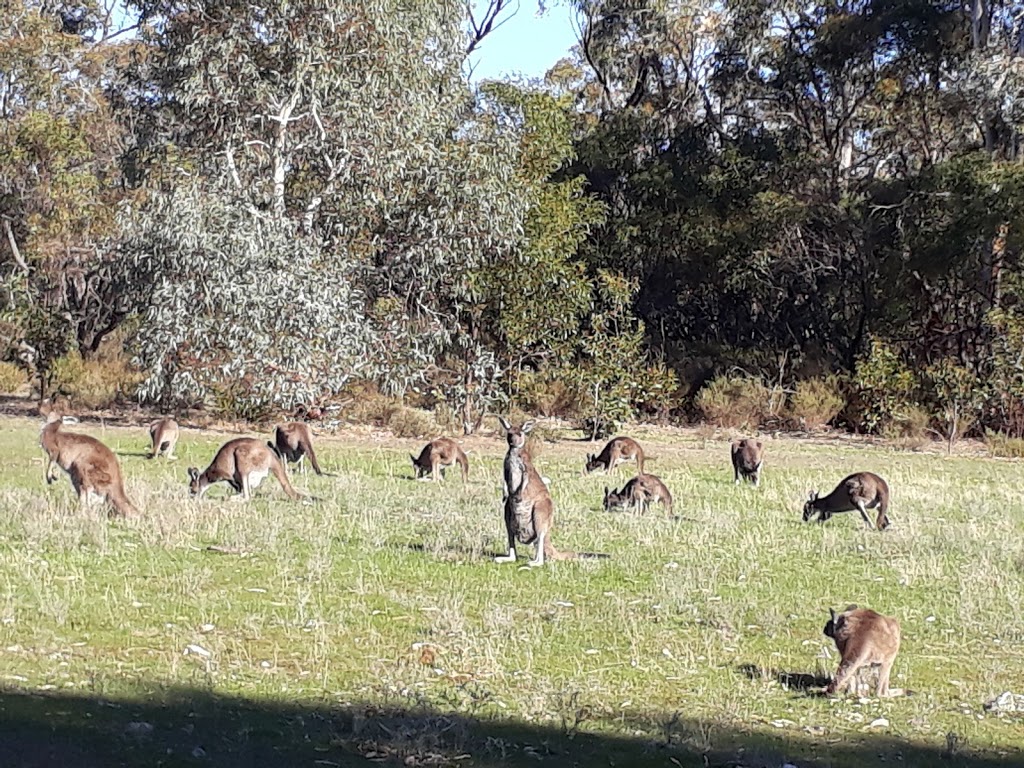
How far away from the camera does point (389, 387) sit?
26.9m

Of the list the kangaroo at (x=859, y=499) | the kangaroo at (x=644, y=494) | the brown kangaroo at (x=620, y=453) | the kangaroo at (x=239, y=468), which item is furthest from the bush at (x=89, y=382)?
the kangaroo at (x=859, y=499)

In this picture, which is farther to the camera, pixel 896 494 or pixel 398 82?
pixel 398 82

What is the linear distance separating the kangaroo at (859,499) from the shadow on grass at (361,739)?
299 inches

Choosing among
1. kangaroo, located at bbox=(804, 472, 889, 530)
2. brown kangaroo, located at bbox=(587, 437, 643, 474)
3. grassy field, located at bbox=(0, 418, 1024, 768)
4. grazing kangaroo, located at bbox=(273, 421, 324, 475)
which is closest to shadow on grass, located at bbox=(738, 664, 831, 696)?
grassy field, located at bbox=(0, 418, 1024, 768)

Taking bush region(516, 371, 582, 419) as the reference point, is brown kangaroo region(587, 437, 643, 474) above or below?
below

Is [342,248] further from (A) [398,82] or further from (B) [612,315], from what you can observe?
(B) [612,315]

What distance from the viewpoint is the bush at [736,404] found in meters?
31.7

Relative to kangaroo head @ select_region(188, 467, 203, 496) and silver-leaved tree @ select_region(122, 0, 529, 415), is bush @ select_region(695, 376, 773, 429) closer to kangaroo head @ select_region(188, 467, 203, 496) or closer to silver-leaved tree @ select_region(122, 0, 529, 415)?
silver-leaved tree @ select_region(122, 0, 529, 415)

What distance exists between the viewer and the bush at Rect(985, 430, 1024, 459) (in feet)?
86.8

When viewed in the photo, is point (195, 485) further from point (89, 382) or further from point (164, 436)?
point (89, 382)

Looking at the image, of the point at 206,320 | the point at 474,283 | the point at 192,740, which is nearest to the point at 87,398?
the point at 206,320

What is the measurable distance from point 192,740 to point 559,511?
30.7 feet

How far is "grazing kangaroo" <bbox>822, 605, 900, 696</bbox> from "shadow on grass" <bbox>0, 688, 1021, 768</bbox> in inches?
28.3

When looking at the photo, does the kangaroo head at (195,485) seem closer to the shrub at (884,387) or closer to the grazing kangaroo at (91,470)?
the grazing kangaroo at (91,470)
